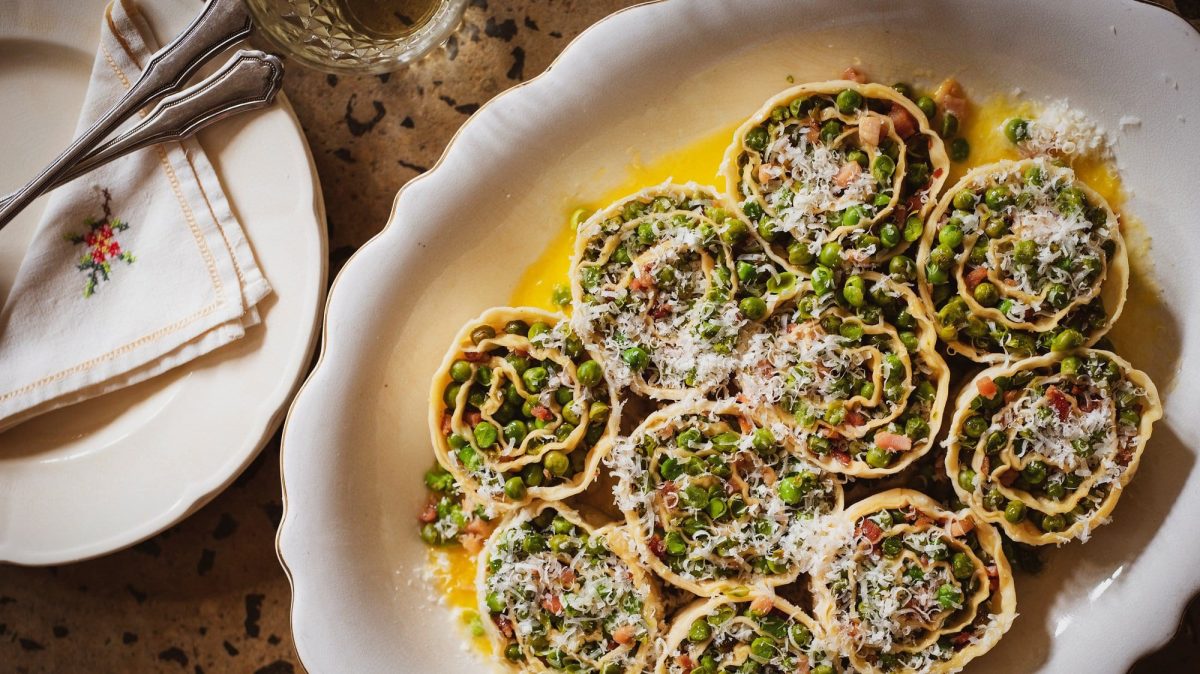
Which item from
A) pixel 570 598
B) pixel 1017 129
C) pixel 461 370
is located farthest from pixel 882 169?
pixel 570 598

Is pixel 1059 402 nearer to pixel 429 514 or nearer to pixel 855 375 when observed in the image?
pixel 855 375

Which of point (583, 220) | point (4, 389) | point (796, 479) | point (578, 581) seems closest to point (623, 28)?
point (583, 220)

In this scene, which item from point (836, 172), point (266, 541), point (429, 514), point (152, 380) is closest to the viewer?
point (836, 172)

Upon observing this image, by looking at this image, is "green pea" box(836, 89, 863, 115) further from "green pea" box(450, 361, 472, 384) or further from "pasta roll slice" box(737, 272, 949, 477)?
"green pea" box(450, 361, 472, 384)

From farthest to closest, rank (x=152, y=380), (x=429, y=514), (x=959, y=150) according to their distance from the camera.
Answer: (x=152, y=380) < (x=429, y=514) < (x=959, y=150)

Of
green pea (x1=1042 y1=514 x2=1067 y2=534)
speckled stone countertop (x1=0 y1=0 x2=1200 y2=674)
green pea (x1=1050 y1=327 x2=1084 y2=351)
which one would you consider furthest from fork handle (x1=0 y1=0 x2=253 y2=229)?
green pea (x1=1042 y1=514 x2=1067 y2=534)

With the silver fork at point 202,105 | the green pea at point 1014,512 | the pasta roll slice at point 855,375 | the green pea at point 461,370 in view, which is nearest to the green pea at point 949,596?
the green pea at point 1014,512

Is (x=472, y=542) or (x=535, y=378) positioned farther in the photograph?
(x=472, y=542)
